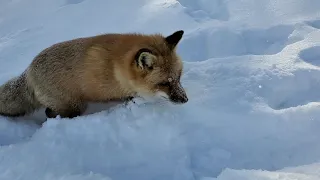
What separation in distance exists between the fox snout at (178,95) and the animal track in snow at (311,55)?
4.88 feet

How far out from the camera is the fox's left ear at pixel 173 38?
14.4 ft

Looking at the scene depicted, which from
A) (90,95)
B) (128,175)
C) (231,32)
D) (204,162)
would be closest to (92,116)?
(90,95)

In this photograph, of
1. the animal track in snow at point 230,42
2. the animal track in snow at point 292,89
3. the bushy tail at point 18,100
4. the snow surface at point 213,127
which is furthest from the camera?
the animal track in snow at point 230,42

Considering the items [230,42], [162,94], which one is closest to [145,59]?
[162,94]

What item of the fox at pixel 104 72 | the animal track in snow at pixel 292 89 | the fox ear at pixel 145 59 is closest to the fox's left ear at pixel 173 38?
the fox at pixel 104 72

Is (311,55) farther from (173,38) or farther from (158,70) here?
(158,70)

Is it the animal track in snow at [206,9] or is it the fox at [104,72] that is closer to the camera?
the fox at [104,72]

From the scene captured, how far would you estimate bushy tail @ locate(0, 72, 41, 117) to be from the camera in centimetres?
480

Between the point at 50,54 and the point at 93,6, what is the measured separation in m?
2.60

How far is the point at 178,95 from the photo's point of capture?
4148 mm

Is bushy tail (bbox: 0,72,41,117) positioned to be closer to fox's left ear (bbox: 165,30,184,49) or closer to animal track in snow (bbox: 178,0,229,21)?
fox's left ear (bbox: 165,30,184,49)

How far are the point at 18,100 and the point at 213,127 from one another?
2.31m

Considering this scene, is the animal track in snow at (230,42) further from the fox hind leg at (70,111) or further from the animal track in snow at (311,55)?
the fox hind leg at (70,111)

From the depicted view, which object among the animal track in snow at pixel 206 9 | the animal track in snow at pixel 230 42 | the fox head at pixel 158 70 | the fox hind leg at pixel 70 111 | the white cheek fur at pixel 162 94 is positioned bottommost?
the animal track in snow at pixel 230 42
